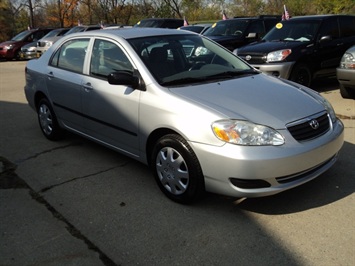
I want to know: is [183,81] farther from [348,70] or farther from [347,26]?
[347,26]

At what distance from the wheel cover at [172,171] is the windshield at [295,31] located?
19.5ft

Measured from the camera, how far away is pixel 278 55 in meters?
7.83

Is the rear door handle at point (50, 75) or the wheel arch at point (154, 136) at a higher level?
the rear door handle at point (50, 75)

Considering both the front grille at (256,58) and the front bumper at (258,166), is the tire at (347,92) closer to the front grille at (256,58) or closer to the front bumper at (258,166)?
the front grille at (256,58)

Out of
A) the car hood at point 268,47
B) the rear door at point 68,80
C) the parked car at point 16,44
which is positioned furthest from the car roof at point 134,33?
the parked car at point 16,44

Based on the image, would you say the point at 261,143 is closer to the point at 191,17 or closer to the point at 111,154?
the point at 111,154

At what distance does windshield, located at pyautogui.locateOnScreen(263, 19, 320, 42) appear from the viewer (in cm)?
841

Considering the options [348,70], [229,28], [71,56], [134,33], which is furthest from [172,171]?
[229,28]

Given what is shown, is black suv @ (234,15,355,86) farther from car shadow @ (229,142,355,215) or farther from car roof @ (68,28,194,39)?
car shadow @ (229,142,355,215)

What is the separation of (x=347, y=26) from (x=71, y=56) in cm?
683

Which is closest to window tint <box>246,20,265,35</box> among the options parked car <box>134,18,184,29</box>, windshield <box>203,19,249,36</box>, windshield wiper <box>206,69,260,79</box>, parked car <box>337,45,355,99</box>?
windshield <box>203,19,249,36</box>

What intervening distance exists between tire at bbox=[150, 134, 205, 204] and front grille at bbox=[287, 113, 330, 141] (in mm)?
849

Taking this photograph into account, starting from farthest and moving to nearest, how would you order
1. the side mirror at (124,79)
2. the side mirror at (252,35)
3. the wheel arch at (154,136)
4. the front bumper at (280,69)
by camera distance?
the side mirror at (252,35), the front bumper at (280,69), the side mirror at (124,79), the wheel arch at (154,136)

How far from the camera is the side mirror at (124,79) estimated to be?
372 centimetres
